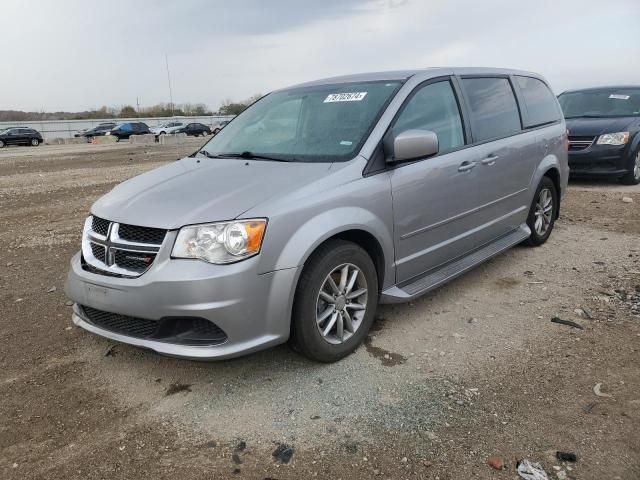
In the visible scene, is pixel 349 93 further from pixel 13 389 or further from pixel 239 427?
pixel 13 389

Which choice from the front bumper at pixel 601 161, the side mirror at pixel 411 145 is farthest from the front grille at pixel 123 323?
the front bumper at pixel 601 161

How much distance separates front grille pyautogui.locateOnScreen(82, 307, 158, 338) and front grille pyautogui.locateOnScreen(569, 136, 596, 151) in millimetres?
8515

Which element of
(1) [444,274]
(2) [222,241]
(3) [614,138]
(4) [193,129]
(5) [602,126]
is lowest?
(1) [444,274]

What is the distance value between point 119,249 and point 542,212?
446cm

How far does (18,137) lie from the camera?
37812 millimetres

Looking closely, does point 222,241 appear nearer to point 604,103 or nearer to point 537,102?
point 537,102

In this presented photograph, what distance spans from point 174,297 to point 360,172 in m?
1.40

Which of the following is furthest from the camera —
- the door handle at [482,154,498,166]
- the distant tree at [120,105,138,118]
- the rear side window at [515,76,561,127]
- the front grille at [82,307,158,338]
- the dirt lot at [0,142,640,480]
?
the distant tree at [120,105,138,118]

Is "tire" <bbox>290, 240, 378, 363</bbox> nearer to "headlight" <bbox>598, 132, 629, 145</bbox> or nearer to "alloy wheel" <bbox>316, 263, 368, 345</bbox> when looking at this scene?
"alloy wheel" <bbox>316, 263, 368, 345</bbox>

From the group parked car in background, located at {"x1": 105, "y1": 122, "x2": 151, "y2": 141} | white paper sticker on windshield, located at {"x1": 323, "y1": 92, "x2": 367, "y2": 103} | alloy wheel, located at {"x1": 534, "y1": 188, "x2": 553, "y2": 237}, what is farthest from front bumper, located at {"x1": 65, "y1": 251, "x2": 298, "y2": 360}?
parked car in background, located at {"x1": 105, "y1": 122, "x2": 151, "y2": 141}

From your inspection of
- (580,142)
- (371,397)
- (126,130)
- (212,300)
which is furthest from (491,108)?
(126,130)

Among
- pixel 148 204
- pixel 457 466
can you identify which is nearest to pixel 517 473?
pixel 457 466

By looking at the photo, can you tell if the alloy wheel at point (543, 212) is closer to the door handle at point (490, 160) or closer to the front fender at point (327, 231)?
the door handle at point (490, 160)

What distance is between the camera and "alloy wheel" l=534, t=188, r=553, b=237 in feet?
18.4
